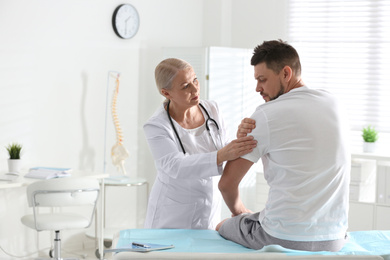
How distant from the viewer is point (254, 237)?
203cm

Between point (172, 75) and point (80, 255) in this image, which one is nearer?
point (172, 75)

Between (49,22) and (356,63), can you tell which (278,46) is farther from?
(356,63)

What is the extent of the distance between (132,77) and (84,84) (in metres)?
0.56

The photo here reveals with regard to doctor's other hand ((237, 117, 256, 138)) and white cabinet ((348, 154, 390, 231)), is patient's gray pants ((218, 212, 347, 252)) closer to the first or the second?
doctor's other hand ((237, 117, 256, 138))

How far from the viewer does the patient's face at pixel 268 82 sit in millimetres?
1998

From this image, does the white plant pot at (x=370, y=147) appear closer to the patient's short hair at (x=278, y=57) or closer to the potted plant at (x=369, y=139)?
the potted plant at (x=369, y=139)

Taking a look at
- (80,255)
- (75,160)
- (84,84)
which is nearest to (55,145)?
(75,160)

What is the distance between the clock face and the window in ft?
4.88

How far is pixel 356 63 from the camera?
17.1 feet

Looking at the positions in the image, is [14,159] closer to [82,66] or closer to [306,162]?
[82,66]

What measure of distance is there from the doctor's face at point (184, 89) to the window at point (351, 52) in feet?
10.4

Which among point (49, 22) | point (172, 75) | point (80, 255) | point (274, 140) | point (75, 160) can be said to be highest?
point (49, 22)

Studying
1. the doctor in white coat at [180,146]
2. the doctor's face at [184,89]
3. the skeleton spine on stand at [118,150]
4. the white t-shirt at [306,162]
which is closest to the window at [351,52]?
the skeleton spine on stand at [118,150]

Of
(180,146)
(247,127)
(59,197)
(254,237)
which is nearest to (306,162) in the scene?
(247,127)
